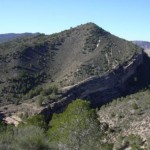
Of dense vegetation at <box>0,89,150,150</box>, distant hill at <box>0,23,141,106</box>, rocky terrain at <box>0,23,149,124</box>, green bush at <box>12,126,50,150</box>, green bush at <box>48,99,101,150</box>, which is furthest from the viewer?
distant hill at <box>0,23,141,106</box>

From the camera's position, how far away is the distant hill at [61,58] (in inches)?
3821

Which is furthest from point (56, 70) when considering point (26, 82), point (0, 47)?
point (0, 47)

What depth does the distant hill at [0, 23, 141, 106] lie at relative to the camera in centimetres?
9706

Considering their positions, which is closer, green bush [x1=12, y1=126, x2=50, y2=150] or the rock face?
green bush [x1=12, y1=126, x2=50, y2=150]

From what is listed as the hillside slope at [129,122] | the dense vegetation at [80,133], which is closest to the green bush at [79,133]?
the dense vegetation at [80,133]

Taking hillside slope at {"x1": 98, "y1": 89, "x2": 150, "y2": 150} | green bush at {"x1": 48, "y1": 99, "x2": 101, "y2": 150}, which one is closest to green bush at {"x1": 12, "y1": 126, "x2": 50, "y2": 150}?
green bush at {"x1": 48, "y1": 99, "x2": 101, "y2": 150}

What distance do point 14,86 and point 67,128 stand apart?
51.3 metres

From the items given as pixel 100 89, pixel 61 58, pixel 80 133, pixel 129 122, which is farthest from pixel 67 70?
pixel 80 133

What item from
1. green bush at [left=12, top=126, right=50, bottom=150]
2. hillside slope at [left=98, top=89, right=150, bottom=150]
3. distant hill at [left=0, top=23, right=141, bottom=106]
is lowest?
hillside slope at [left=98, top=89, right=150, bottom=150]

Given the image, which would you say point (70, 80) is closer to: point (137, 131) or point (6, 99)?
point (6, 99)

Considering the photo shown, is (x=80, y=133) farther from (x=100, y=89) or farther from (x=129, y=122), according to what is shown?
(x=100, y=89)

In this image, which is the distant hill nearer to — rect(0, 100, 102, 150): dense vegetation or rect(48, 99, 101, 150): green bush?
rect(0, 100, 102, 150): dense vegetation

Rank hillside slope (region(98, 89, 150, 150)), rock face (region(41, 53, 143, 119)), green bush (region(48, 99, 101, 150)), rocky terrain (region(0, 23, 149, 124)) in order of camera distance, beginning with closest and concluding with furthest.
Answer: green bush (region(48, 99, 101, 150)), hillside slope (region(98, 89, 150, 150)), rock face (region(41, 53, 143, 119)), rocky terrain (region(0, 23, 149, 124))

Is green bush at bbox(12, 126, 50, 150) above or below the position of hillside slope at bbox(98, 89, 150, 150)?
above
